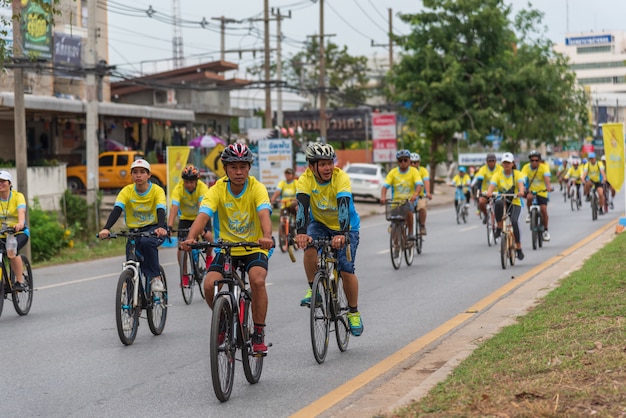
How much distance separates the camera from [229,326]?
751cm

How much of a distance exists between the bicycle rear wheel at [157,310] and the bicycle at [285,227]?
10.6m

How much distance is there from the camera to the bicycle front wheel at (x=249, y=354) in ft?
25.6

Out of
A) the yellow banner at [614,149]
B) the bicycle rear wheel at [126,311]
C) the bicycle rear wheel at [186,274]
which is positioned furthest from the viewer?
the yellow banner at [614,149]

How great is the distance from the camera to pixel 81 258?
2312cm

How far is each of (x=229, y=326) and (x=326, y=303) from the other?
67.0 inches

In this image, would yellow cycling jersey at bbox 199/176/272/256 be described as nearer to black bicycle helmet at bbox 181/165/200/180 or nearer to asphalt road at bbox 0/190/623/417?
asphalt road at bbox 0/190/623/417

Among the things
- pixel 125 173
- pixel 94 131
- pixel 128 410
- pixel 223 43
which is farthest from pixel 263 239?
pixel 223 43

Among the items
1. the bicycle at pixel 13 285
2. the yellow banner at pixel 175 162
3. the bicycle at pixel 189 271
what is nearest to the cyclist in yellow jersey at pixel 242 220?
the bicycle at pixel 13 285

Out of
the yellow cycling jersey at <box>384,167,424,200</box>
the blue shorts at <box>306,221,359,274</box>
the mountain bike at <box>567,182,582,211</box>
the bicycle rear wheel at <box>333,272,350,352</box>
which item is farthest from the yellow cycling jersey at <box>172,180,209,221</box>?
the mountain bike at <box>567,182,582,211</box>

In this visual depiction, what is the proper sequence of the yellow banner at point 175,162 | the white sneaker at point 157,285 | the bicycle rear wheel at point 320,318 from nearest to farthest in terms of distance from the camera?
the bicycle rear wheel at point 320,318, the white sneaker at point 157,285, the yellow banner at point 175,162

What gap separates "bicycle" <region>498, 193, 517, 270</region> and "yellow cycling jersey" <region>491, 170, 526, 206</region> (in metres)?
0.14

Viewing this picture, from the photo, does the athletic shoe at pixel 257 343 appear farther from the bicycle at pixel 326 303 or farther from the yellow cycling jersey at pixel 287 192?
the yellow cycling jersey at pixel 287 192

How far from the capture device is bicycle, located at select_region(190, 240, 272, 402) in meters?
7.22

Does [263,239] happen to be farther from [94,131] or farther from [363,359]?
[94,131]
